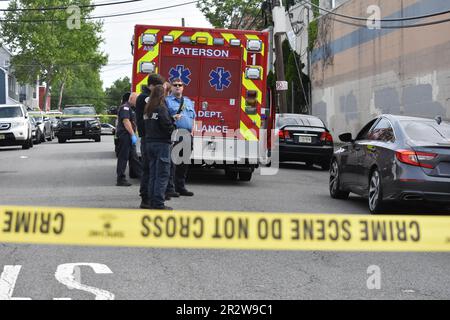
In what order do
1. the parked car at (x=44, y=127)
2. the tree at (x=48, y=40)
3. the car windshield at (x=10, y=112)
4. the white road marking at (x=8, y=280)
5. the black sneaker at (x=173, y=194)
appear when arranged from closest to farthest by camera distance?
the white road marking at (x=8, y=280) → the black sneaker at (x=173, y=194) → the car windshield at (x=10, y=112) → the parked car at (x=44, y=127) → the tree at (x=48, y=40)

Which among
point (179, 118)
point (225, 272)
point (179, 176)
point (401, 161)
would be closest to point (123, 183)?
point (179, 176)

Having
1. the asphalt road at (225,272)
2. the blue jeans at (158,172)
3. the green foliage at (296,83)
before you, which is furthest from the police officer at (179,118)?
the green foliage at (296,83)

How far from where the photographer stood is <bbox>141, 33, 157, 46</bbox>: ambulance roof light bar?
45.8 feet

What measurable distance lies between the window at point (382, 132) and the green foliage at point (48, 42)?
224ft

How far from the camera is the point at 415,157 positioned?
32.6ft

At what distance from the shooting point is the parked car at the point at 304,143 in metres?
19.3

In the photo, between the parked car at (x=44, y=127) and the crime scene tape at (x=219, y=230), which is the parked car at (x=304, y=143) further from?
the parked car at (x=44, y=127)

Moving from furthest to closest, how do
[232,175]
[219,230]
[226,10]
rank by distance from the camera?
[226,10], [232,175], [219,230]

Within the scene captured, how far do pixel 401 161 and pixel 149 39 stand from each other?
225 inches

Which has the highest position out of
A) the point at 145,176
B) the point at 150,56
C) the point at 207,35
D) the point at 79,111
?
the point at 207,35

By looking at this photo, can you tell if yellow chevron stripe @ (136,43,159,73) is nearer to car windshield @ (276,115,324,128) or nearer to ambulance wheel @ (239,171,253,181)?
ambulance wheel @ (239,171,253,181)

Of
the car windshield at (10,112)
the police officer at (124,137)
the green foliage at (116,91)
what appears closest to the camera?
the police officer at (124,137)

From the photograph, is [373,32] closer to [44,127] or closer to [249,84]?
[44,127]

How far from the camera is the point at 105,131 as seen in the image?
6419 centimetres
